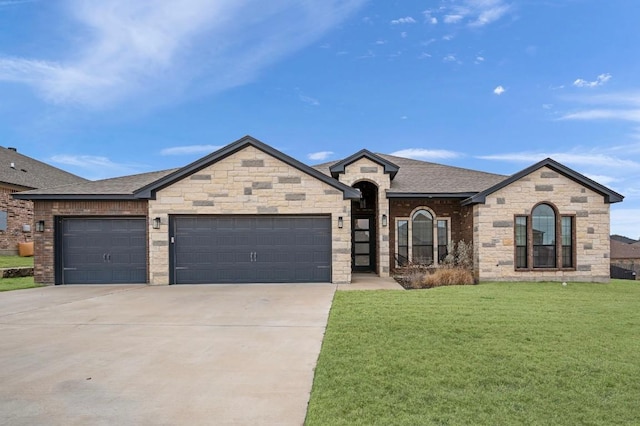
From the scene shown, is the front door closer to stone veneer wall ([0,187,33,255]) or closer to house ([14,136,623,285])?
house ([14,136,623,285])

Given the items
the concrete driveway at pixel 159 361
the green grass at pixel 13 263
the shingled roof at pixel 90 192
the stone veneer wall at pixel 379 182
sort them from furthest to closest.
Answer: the green grass at pixel 13 263, the stone veneer wall at pixel 379 182, the shingled roof at pixel 90 192, the concrete driveway at pixel 159 361

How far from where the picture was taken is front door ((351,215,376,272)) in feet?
58.3

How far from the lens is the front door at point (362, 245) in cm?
1778

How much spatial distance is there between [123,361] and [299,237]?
8.77 meters

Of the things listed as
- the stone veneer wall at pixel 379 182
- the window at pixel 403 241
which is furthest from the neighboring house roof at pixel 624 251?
the stone veneer wall at pixel 379 182

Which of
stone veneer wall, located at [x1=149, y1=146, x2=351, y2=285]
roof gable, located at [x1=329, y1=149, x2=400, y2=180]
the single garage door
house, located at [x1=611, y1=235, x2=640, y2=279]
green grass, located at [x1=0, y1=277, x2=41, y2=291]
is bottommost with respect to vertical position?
house, located at [x1=611, y1=235, x2=640, y2=279]

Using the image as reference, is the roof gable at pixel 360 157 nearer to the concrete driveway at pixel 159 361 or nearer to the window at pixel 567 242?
the window at pixel 567 242

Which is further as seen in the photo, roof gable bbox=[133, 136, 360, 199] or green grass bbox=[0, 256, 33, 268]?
green grass bbox=[0, 256, 33, 268]

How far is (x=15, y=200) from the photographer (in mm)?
24531

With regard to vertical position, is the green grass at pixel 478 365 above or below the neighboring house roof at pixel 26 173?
below

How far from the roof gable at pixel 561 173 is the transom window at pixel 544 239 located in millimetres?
1272

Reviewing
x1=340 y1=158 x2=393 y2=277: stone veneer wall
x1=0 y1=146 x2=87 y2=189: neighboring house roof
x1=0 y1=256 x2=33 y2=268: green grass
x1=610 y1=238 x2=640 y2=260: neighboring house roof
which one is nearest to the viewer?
x1=340 y1=158 x2=393 y2=277: stone veneer wall

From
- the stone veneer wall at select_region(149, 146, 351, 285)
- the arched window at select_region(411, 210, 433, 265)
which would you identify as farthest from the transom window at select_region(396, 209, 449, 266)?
the stone veneer wall at select_region(149, 146, 351, 285)

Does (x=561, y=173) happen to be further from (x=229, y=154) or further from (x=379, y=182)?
(x=229, y=154)
